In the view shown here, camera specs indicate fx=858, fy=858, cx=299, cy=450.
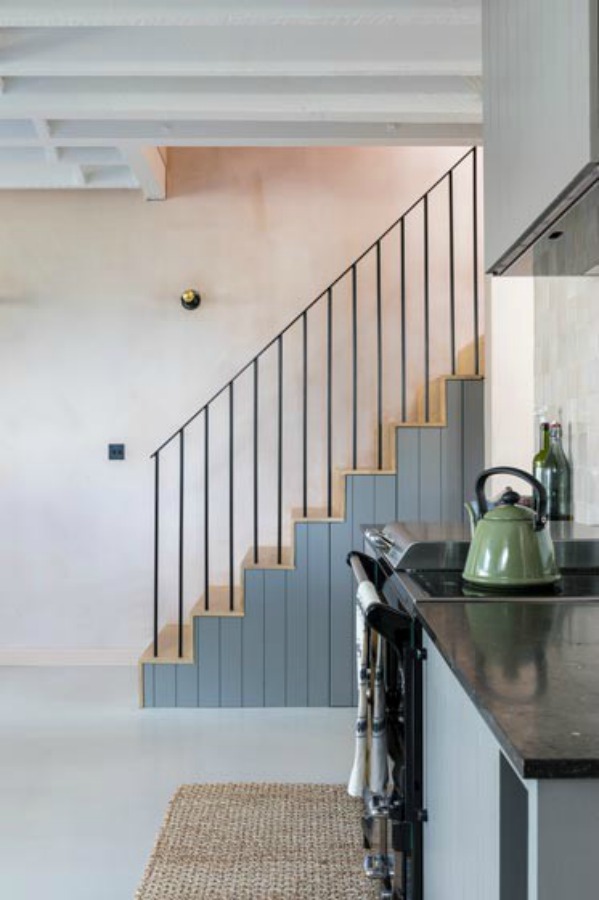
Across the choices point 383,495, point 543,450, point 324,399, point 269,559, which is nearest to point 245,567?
point 269,559

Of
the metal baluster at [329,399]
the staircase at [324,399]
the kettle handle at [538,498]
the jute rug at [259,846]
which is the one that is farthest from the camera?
the staircase at [324,399]

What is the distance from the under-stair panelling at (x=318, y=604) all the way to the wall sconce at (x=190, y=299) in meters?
1.56

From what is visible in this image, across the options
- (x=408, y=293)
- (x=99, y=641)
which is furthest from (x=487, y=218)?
(x=99, y=641)

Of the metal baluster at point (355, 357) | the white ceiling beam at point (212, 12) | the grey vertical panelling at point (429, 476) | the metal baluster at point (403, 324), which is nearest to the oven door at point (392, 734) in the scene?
the white ceiling beam at point (212, 12)

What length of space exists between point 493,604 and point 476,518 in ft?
1.59

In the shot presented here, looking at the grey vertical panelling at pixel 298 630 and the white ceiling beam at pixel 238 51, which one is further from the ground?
the white ceiling beam at pixel 238 51

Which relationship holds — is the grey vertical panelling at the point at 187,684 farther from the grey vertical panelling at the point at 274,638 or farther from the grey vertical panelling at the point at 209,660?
the grey vertical panelling at the point at 274,638

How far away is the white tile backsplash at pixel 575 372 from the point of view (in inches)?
99.4

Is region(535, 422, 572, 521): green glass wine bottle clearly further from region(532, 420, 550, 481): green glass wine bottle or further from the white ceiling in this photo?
the white ceiling

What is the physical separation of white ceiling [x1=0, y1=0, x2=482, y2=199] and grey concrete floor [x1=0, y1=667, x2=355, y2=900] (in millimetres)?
2675

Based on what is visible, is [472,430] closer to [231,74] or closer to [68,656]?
[231,74]

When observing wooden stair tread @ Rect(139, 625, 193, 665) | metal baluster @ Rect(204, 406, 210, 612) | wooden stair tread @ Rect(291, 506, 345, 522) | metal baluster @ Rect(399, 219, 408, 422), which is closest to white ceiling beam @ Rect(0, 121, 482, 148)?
metal baluster @ Rect(399, 219, 408, 422)

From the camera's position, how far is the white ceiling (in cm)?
290

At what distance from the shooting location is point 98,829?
2.83 metres
